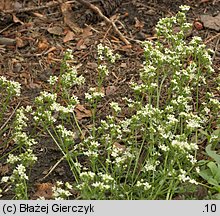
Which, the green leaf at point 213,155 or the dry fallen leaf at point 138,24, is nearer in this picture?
the green leaf at point 213,155

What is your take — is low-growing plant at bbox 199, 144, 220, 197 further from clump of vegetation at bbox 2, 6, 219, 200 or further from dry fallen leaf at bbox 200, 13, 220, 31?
dry fallen leaf at bbox 200, 13, 220, 31

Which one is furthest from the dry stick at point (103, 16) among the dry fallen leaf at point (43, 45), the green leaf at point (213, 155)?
the green leaf at point (213, 155)

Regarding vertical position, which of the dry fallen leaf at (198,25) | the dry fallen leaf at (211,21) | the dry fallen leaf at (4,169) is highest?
the dry fallen leaf at (211,21)

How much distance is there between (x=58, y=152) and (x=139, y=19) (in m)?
1.53

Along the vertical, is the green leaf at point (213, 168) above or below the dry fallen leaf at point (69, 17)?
below

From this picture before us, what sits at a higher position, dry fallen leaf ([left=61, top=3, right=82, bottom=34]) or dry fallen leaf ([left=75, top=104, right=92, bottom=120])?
dry fallen leaf ([left=61, top=3, right=82, bottom=34])

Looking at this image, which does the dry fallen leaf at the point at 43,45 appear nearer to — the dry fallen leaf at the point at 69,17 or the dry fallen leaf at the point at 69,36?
the dry fallen leaf at the point at 69,36

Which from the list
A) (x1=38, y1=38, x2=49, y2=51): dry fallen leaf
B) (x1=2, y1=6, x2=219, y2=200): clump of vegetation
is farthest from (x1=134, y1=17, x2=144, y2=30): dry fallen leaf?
(x1=2, y1=6, x2=219, y2=200): clump of vegetation

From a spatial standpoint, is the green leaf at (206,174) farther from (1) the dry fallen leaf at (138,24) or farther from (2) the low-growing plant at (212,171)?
(1) the dry fallen leaf at (138,24)

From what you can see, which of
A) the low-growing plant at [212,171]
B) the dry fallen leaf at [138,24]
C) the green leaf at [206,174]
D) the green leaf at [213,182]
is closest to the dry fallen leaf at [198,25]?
the dry fallen leaf at [138,24]
